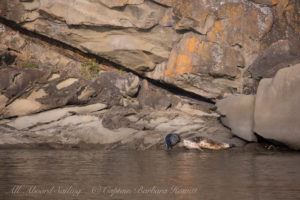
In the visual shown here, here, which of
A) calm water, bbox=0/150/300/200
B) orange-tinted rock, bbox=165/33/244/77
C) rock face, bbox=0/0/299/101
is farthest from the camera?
orange-tinted rock, bbox=165/33/244/77

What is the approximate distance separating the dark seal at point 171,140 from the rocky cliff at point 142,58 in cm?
61

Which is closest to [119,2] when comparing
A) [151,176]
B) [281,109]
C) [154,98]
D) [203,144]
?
[154,98]

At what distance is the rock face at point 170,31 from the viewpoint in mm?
12016

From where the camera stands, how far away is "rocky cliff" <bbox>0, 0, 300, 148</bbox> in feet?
37.3

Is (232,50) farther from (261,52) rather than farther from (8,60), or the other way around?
(8,60)

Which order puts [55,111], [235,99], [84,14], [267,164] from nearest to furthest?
[267,164] → [235,99] → [55,111] → [84,14]

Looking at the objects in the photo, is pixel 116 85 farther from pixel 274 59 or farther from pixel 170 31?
pixel 274 59

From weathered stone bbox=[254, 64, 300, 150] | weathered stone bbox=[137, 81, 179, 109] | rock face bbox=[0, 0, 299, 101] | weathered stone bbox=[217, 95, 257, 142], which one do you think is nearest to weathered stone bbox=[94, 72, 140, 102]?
weathered stone bbox=[137, 81, 179, 109]

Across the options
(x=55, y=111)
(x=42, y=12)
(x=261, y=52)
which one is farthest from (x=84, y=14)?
(x=261, y=52)

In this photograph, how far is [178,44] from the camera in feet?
41.1

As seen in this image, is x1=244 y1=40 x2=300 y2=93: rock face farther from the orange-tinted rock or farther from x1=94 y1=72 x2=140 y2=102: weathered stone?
x1=94 y1=72 x2=140 y2=102: weathered stone

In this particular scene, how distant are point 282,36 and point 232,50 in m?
1.39

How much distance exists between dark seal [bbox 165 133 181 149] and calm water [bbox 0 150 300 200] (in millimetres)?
1109

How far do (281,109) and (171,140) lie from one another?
8.40 ft
